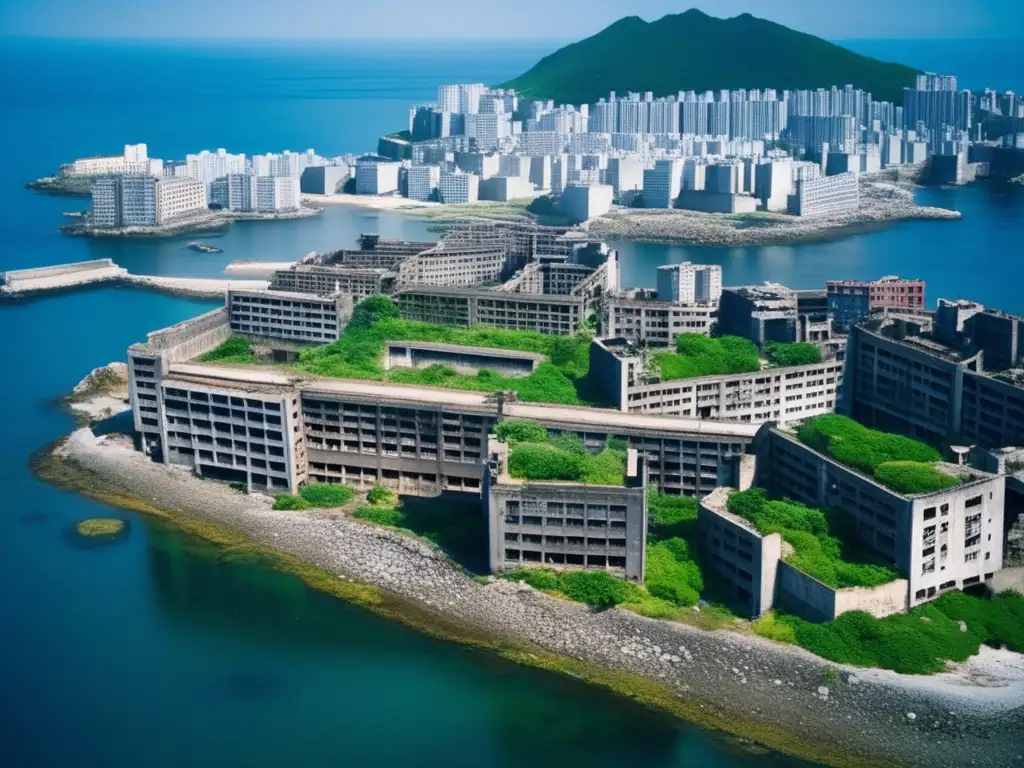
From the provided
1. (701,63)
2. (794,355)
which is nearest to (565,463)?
(794,355)

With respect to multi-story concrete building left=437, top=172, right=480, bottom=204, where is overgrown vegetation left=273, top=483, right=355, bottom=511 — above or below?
below

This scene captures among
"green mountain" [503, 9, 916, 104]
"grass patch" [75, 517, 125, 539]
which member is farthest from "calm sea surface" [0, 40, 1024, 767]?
"green mountain" [503, 9, 916, 104]

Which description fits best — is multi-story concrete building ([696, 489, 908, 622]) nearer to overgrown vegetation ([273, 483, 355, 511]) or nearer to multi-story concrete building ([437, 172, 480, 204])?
overgrown vegetation ([273, 483, 355, 511])

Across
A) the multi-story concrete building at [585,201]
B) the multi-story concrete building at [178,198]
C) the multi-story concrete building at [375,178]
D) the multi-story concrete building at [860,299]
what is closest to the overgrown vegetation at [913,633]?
the multi-story concrete building at [860,299]

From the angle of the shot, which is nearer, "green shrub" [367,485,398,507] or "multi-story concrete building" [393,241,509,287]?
"green shrub" [367,485,398,507]

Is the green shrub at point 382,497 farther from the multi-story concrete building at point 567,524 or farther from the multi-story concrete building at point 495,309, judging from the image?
the multi-story concrete building at point 495,309

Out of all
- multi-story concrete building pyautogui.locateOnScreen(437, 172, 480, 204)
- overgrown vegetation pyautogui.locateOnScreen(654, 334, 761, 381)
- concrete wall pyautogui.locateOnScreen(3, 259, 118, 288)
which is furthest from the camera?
multi-story concrete building pyautogui.locateOnScreen(437, 172, 480, 204)

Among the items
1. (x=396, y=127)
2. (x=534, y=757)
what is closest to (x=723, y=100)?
(x=396, y=127)
